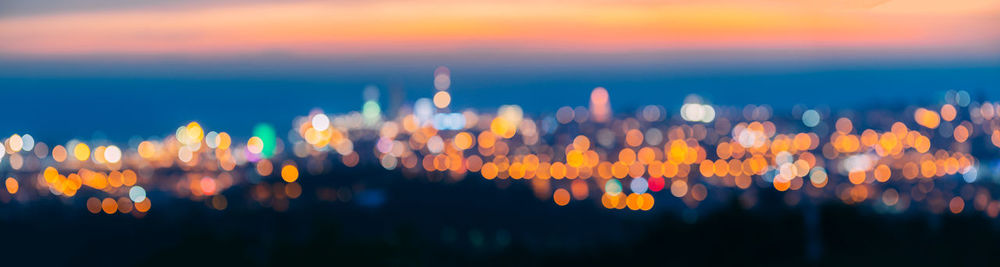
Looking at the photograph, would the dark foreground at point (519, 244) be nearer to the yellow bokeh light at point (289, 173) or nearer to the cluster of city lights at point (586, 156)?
the cluster of city lights at point (586, 156)

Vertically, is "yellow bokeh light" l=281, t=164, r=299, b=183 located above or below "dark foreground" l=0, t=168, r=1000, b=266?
above

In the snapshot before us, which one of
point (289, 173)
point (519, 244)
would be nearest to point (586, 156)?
point (289, 173)

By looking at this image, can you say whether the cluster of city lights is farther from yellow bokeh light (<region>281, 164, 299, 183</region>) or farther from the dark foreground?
the dark foreground

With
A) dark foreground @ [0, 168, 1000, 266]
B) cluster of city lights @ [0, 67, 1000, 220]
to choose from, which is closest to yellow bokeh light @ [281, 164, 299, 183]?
cluster of city lights @ [0, 67, 1000, 220]

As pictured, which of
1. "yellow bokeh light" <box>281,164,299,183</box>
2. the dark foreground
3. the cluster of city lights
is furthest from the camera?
"yellow bokeh light" <box>281,164,299,183</box>

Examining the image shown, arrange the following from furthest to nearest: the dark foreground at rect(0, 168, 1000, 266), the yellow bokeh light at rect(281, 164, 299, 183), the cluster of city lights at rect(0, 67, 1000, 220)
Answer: the yellow bokeh light at rect(281, 164, 299, 183)
the cluster of city lights at rect(0, 67, 1000, 220)
the dark foreground at rect(0, 168, 1000, 266)

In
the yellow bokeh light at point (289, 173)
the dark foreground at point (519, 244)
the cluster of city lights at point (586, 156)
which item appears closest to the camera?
the dark foreground at point (519, 244)

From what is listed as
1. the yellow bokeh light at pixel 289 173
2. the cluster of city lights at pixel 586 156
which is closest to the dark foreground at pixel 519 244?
the cluster of city lights at pixel 586 156

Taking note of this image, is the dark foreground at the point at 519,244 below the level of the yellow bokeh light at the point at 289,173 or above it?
below

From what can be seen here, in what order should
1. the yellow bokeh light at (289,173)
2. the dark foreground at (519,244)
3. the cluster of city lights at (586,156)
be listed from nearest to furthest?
the dark foreground at (519,244), the cluster of city lights at (586,156), the yellow bokeh light at (289,173)
